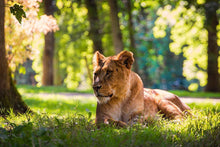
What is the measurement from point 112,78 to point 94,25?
1685 centimetres

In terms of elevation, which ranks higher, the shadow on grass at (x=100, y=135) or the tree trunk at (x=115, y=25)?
the tree trunk at (x=115, y=25)

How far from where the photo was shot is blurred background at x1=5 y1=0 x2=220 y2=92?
8.20 meters

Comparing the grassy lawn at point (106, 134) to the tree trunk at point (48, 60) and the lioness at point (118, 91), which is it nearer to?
the lioness at point (118, 91)

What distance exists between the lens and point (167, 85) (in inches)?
2441

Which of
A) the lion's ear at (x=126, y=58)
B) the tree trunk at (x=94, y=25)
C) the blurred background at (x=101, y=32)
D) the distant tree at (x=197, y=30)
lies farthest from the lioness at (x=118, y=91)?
the tree trunk at (x=94, y=25)

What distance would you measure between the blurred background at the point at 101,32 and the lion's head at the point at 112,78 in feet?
9.59

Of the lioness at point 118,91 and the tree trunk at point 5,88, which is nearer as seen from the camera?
the lioness at point 118,91

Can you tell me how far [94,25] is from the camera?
853 inches

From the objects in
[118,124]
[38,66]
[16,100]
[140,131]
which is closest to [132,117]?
[118,124]

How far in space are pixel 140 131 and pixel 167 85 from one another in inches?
2307

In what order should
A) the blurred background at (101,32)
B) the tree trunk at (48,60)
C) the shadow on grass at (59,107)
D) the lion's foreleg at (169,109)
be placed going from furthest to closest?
the tree trunk at (48,60)
the shadow on grass at (59,107)
the blurred background at (101,32)
the lion's foreleg at (169,109)

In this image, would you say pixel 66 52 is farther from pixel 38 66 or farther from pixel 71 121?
Result: pixel 71 121

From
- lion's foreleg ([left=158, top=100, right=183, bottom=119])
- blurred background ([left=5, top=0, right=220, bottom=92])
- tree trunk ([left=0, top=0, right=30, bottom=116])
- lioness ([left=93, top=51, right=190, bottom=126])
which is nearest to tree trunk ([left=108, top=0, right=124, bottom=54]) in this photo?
blurred background ([left=5, top=0, right=220, bottom=92])

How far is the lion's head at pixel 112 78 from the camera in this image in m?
5.11
